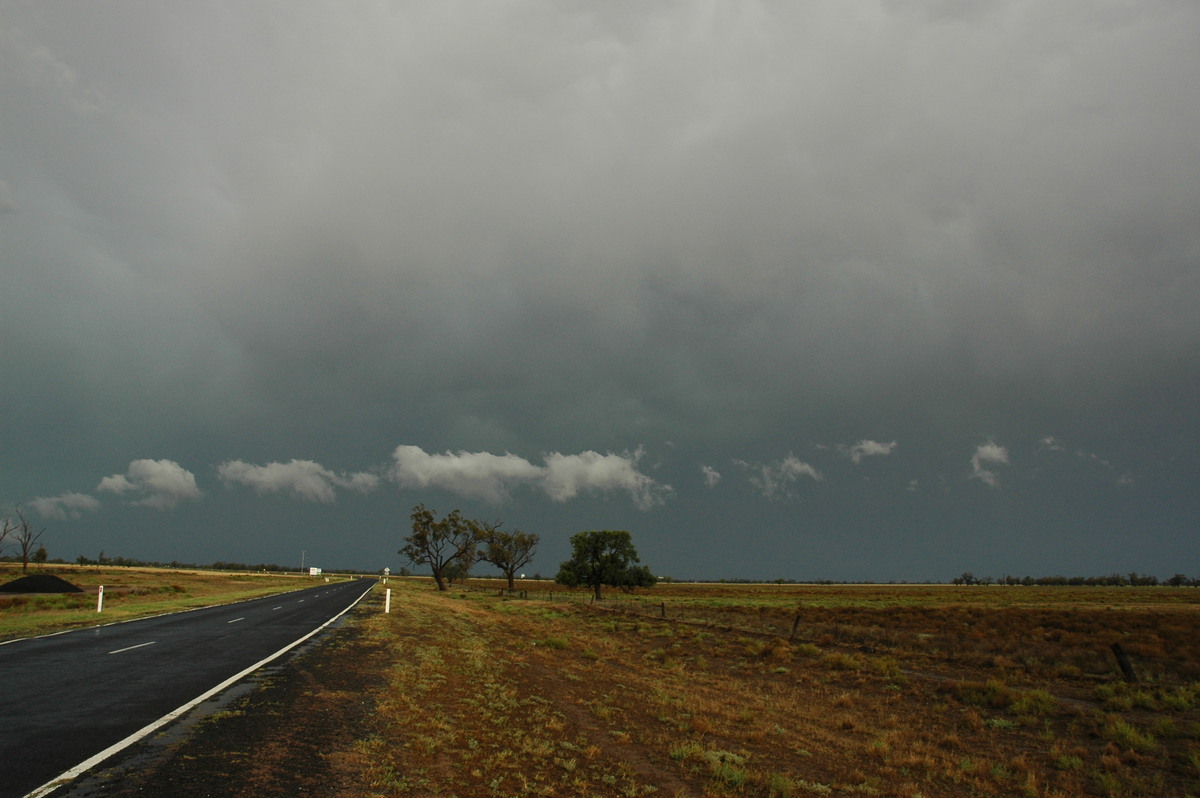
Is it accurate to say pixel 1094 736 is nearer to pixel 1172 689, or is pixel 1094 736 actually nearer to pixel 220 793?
pixel 1172 689

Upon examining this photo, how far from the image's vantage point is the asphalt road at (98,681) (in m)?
7.56

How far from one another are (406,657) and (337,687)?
A: 5616 mm

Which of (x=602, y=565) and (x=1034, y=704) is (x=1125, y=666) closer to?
(x=1034, y=704)

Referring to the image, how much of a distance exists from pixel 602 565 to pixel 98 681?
69.7 m

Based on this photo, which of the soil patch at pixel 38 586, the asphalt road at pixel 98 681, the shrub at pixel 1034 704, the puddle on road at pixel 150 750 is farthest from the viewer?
the soil patch at pixel 38 586

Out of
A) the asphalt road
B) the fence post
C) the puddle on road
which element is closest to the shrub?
the fence post

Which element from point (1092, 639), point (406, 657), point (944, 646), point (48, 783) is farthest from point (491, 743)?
point (1092, 639)

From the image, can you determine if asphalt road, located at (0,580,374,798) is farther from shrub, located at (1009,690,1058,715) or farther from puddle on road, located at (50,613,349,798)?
shrub, located at (1009,690,1058,715)

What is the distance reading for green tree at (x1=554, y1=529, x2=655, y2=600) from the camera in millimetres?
78812

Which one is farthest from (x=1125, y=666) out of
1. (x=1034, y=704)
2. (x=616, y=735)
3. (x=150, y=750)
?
(x=150, y=750)

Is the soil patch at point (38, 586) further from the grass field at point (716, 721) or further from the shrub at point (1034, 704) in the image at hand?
the shrub at point (1034, 704)

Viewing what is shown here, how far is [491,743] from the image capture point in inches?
392

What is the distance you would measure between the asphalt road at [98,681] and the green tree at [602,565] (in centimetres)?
5763

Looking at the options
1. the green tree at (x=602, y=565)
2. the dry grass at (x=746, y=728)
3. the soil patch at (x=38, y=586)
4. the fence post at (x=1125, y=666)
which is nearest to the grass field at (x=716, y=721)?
the dry grass at (x=746, y=728)
